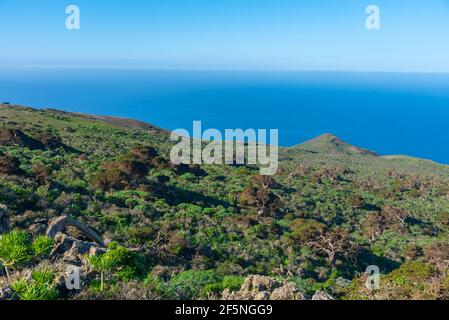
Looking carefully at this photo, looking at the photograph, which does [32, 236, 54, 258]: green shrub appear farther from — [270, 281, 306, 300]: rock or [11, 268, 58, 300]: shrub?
[270, 281, 306, 300]: rock

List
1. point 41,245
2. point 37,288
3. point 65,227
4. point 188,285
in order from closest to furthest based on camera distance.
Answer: point 37,288 → point 41,245 → point 188,285 → point 65,227

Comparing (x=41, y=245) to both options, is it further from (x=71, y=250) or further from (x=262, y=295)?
(x=262, y=295)

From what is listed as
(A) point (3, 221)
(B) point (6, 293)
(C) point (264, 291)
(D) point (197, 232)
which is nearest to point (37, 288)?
(B) point (6, 293)

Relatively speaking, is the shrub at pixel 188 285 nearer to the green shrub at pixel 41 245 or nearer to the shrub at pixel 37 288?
the shrub at pixel 37 288

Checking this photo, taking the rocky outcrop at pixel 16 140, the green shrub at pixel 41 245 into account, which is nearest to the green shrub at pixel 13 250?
the green shrub at pixel 41 245

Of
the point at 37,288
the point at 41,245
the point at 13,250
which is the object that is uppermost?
the point at 13,250

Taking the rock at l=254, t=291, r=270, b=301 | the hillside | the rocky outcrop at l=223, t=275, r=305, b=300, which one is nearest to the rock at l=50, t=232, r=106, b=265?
the hillside
